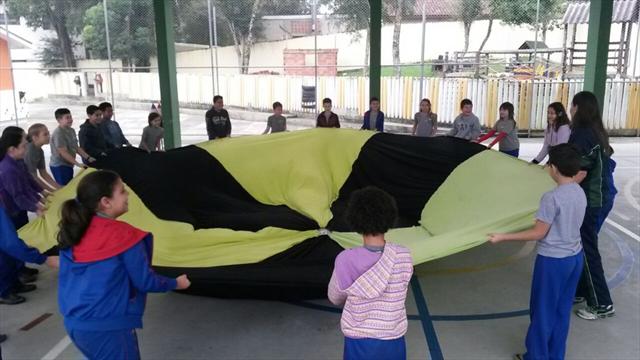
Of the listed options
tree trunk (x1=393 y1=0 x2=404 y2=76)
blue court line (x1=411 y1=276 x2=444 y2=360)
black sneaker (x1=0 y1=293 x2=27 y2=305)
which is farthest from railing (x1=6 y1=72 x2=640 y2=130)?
blue court line (x1=411 y1=276 x2=444 y2=360)

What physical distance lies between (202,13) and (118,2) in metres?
1.67

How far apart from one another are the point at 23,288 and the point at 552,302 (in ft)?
13.0

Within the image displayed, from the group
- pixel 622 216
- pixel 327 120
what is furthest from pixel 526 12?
pixel 622 216

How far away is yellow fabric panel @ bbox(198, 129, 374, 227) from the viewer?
5.41 m

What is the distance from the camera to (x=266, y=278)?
133 inches

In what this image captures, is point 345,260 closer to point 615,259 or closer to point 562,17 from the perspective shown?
point 615,259

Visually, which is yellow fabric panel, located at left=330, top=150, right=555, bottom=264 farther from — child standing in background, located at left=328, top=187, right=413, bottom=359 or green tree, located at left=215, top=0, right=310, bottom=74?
green tree, located at left=215, top=0, right=310, bottom=74

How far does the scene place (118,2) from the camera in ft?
33.9

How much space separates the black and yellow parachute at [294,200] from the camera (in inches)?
136

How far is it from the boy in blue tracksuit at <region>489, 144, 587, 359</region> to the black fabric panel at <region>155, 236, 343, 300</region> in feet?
3.77

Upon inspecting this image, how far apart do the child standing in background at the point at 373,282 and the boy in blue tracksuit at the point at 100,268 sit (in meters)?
0.77

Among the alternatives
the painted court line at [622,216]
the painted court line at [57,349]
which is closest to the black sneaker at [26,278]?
the painted court line at [57,349]

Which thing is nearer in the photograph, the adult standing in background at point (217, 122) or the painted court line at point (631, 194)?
the painted court line at point (631, 194)

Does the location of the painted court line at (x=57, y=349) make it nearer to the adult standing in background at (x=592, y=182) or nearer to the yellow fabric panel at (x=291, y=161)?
the yellow fabric panel at (x=291, y=161)
